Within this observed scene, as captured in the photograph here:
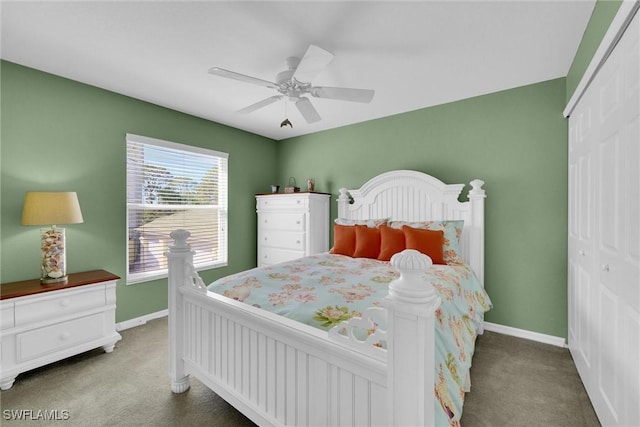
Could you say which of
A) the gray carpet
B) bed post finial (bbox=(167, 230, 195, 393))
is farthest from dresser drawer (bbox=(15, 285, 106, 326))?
bed post finial (bbox=(167, 230, 195, 393))

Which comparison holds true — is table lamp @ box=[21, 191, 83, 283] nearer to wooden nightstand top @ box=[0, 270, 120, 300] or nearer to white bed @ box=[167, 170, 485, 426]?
wooden nightstand top @ box=[0, 270, 120, 300]

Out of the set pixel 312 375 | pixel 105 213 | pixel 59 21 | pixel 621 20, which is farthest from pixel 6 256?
pixel 621 20

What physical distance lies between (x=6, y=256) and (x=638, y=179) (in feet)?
13.7

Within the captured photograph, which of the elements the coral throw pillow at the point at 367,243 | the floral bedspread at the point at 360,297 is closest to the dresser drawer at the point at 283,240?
the coral throw pillow at the point at 367,243

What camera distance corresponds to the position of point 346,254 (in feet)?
10.4

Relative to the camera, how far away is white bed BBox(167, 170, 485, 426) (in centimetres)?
98

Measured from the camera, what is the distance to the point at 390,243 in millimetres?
2879

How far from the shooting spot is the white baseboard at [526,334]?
2707 mm

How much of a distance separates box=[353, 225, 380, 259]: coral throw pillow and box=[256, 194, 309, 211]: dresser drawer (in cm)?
110

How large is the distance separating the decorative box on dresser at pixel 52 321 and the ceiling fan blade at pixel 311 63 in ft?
7.87

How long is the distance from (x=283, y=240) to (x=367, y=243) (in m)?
1.56

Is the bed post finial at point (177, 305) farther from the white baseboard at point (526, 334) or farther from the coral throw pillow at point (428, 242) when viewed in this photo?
the white baseboard at point (526, 334)

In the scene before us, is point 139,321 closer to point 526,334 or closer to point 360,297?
point 360,297

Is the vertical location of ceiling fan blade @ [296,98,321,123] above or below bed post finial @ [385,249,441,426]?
above
